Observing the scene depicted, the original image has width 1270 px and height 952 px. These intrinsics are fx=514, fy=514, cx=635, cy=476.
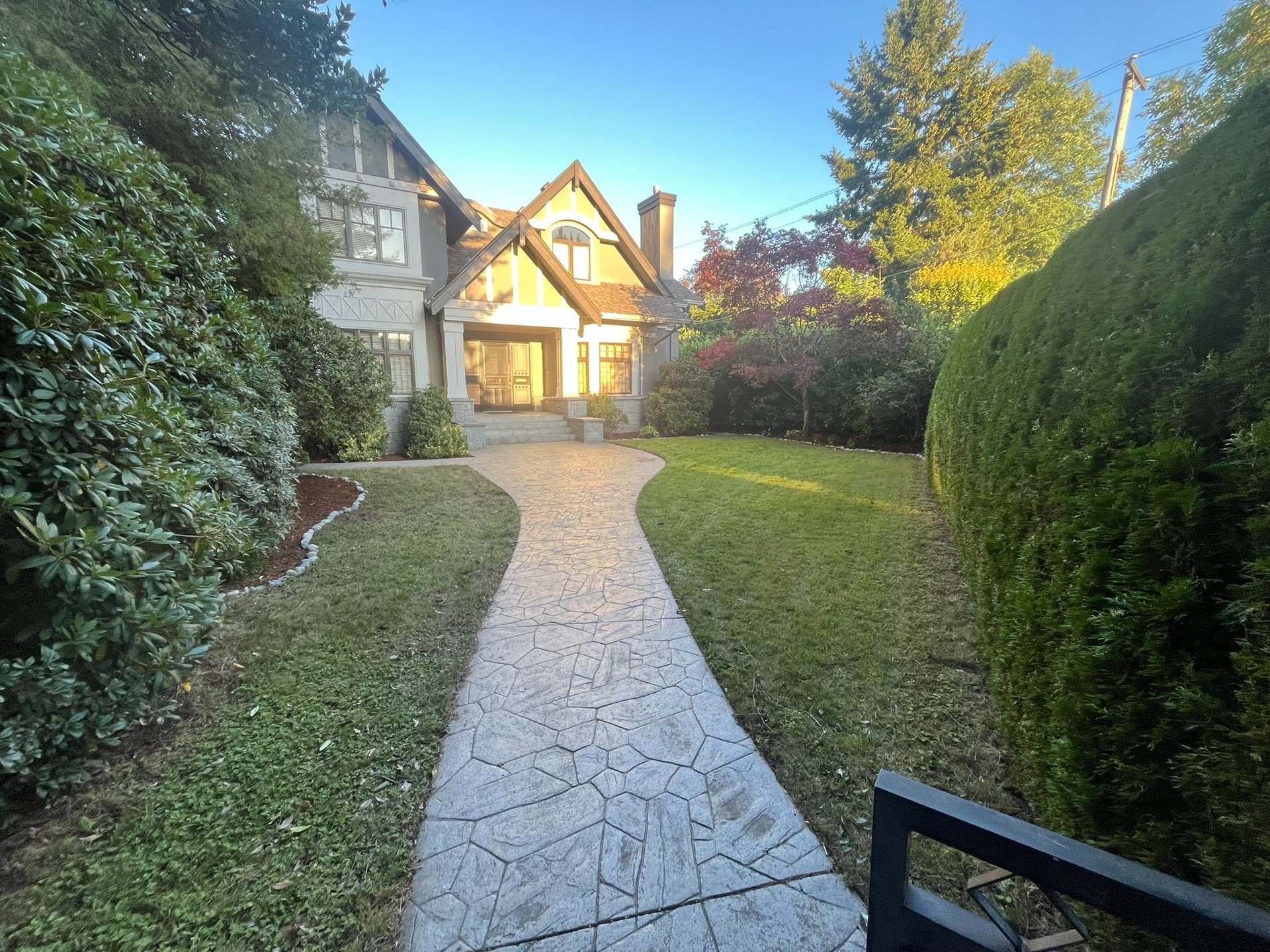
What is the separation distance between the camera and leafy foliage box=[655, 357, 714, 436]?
15.8 meters

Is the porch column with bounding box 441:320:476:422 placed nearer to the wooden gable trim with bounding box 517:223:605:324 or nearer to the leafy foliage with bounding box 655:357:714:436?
the wooden gable trim with bounding box 517:223:605:324

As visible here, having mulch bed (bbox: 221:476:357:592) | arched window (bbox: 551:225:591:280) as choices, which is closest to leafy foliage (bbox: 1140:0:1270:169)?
mulch bed (bbox: 221:476:357:592)

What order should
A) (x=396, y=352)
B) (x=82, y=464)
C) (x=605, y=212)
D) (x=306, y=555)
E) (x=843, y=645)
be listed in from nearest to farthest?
1. (x=82, y=464)
2. (x=843, y=645)
3. (x=306, y=555)
4. (x=396, y=352)
5. (x=605, y=212)

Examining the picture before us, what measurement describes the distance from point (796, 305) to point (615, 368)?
584 centimetres

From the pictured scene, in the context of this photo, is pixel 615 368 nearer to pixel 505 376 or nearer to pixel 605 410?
pixel 605 410

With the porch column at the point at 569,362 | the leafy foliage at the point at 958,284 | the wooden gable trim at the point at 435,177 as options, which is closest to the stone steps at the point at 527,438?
the porch column at the point at 569,362

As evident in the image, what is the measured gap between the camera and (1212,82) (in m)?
6.38

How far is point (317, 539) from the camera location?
5672 millimetres

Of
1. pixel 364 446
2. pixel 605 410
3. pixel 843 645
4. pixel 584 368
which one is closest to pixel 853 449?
pixel 605 410

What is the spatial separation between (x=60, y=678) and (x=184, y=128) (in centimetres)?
594

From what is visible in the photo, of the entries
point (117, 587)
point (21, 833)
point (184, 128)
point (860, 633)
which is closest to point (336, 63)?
point (184, 128)

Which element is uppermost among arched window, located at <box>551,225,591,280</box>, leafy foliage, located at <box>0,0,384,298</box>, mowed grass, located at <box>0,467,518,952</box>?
arched window, located at <box>551,225,591,280</box>

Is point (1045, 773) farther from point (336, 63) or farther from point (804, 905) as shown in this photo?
point (336, 63)

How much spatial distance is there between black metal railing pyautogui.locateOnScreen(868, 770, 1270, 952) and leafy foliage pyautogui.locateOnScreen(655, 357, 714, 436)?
1472 centimetres
